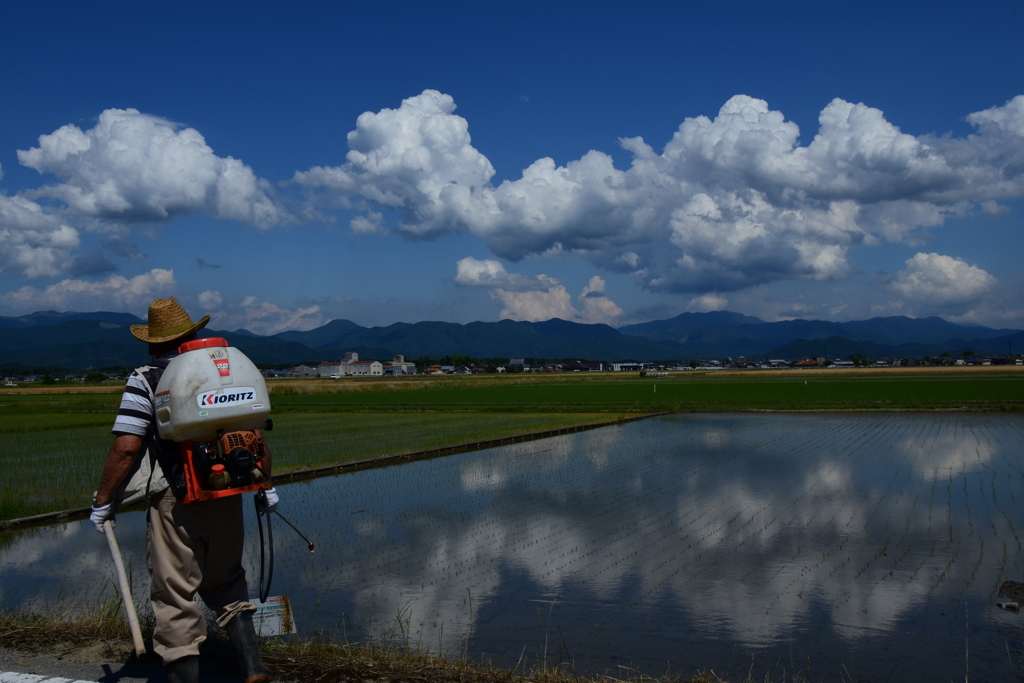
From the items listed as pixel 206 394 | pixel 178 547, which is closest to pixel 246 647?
pixel 178 547

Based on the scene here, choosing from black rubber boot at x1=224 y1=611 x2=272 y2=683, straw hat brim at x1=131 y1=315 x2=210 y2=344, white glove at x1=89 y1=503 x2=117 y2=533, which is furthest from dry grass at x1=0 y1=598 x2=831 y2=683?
straw hat brim at x1=131 y1=315 x2=210 y2=344

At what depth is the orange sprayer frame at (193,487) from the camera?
3486 millimetres

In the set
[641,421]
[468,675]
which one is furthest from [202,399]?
[641,421]

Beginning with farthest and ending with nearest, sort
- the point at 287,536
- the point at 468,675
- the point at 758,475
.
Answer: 1. the point at 758,475
2. the point at 287,536
3. the point at 468,675

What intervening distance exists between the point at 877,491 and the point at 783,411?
21.0 meters

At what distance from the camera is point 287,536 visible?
9172 mm

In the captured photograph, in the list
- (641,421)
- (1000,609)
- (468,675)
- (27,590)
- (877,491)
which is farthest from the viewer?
(641,421)

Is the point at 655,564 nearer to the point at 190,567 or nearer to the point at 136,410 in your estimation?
the point at 190,567

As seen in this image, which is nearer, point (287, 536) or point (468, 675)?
point (468, 675)

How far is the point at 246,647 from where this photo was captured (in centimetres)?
368

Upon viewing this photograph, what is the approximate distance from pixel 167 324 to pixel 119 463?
818 mm

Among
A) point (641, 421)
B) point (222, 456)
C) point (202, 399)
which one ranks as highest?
point (202, 399)

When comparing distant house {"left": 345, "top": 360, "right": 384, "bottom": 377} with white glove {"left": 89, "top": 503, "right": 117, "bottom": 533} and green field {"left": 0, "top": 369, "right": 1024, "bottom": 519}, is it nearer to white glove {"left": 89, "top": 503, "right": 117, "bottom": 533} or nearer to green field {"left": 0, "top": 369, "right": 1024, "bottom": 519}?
green field {"left": 0, "top": 369, "right": 1024, "bottom": 519}

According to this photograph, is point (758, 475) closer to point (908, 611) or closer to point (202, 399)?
point (908, 611)
